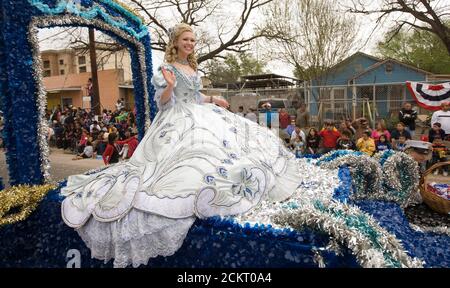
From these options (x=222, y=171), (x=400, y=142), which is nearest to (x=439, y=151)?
(x=400, y=142)

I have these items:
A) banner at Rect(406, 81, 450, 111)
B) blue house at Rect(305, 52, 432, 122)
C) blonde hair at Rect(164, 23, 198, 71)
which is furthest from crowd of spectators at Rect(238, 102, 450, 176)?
blonde hair at Rect(164, 23, 198, 71)

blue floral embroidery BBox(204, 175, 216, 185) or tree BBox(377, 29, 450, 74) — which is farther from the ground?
tree BBox(377, 29, 450, 74)

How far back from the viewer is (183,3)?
15961mm

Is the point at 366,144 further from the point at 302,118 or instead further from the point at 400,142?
the point at 302,118

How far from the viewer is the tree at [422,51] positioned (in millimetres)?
28169

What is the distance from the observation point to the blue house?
994 centimetres

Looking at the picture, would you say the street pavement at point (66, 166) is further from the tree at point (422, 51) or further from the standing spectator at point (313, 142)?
the tree at point (422, 51)

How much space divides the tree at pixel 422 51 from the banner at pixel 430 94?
1947 cm

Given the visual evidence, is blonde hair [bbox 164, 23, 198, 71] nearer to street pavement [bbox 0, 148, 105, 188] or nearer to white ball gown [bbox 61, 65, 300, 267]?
white ball gown [bbox 61, 65, 300, 267]

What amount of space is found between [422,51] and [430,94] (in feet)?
85.5

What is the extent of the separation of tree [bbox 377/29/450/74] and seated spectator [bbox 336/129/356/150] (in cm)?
2113

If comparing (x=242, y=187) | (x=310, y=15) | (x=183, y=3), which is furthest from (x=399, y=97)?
(x=242, y=187)
